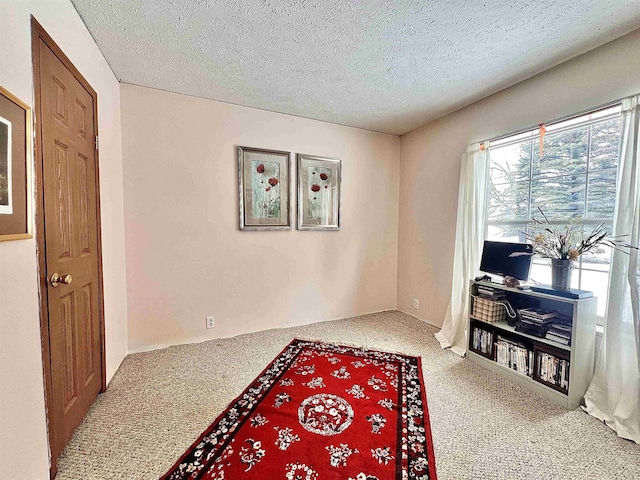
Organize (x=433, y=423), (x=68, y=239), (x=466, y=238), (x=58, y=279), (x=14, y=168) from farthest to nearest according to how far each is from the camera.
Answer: (x=466, y=238), (x=433, y=423), (x=68, y=239), (x=58, y=279), (x=14, y=168)

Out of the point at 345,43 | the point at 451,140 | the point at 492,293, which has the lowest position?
the point at 492,293

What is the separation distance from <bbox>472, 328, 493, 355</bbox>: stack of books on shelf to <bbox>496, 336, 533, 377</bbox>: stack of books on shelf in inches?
2.8

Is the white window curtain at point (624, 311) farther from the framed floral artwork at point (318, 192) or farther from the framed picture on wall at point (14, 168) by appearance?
the framed picture on wall at point (14, 168)

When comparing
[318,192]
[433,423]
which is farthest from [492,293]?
[318,192]

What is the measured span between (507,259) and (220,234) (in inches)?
112

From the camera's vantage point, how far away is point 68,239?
1.59 metres

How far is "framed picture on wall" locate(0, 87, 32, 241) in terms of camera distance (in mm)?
1036

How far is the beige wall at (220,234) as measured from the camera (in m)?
2.66

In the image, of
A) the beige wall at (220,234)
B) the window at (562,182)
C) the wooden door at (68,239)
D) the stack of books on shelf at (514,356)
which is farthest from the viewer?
the beige wall at (220,234)

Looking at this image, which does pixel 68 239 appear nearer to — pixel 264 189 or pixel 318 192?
pixel 264 189

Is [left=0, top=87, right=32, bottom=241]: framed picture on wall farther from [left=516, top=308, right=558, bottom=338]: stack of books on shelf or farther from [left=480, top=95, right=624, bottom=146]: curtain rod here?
[left=480, top=95, right=624, bottom=146]: curtain rod

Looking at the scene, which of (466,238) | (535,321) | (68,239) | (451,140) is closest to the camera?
(68,239)

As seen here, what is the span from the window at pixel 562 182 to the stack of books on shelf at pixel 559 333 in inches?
14.3

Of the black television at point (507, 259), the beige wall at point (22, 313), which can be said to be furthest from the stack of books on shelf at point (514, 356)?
the beige wall at point (22, 313)
